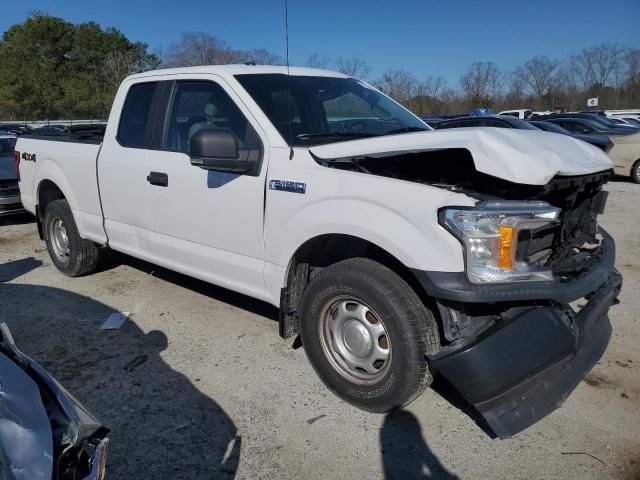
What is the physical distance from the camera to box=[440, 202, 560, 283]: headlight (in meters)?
2.52

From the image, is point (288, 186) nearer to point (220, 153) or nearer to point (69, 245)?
point (220, 153)

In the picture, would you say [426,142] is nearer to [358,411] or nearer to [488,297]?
[488,297]

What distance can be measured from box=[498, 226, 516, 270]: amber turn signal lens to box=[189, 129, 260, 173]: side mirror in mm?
1620

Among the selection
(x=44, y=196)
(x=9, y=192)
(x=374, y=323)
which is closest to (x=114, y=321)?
(x=44, y=196)

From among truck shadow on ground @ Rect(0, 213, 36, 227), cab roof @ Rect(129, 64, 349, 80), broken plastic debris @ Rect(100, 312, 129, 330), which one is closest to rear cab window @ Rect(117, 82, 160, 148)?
cab roof @ Rect(129, 64, 349, 80)

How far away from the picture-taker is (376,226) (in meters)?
2.79

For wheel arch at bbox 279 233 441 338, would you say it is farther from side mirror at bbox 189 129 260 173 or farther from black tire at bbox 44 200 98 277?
black tire at bbox 44 200 98 277

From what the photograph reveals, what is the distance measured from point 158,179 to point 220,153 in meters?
1.04

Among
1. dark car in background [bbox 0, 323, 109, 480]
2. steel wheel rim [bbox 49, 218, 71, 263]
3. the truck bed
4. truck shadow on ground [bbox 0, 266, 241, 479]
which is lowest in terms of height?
truck shadow on ground [bbox 0, 266, 241, 479]

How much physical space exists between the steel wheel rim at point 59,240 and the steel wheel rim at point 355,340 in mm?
3779

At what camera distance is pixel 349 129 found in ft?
12.6

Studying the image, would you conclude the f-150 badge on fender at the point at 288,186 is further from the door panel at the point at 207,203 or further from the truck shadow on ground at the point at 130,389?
the truck shadow on ground at the point at 130,389

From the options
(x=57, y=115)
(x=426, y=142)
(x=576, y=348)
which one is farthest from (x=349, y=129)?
(x=57, y=115)

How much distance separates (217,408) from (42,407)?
1.57 meters
